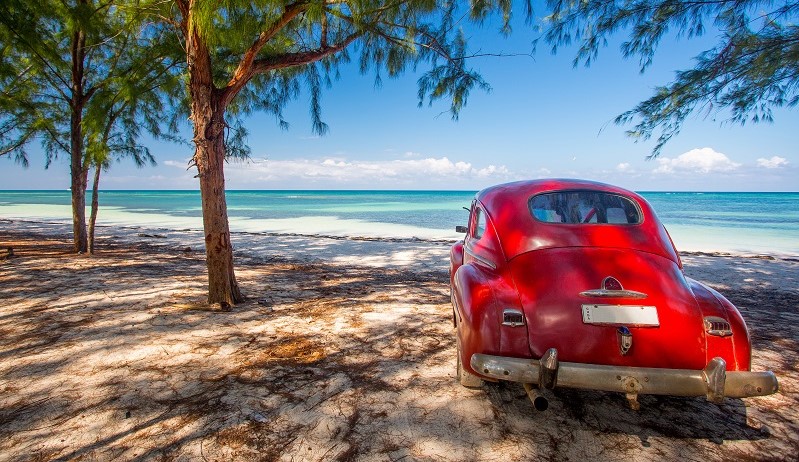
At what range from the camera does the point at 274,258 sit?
31.6 ft

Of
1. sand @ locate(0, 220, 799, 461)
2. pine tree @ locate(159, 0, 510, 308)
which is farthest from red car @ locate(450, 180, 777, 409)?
pine tree @ locate(159, 0, 510, 308)

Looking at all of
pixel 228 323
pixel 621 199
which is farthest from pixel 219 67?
pixel 621 199

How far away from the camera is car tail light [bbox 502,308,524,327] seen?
2203 mm

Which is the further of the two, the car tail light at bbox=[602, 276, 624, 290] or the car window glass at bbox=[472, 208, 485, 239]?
the car window glass at bbox=[472, 208, 485, 239]

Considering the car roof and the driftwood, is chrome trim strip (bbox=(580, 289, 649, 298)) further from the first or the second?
the driftwood

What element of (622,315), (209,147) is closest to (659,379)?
(622,315)

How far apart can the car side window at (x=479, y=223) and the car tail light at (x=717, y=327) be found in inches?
62.8

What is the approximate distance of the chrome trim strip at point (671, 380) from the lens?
1980mm

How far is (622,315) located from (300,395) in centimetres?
224

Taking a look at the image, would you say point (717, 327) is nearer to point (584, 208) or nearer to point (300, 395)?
point (584, 208)

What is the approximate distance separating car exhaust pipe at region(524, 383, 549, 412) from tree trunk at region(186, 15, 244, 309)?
3888mm

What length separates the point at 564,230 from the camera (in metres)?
2.61

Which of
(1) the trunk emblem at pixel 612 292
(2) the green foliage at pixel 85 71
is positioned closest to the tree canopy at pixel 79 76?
(2) the green foliage at pixel 85 71

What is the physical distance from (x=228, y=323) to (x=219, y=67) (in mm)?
4342
